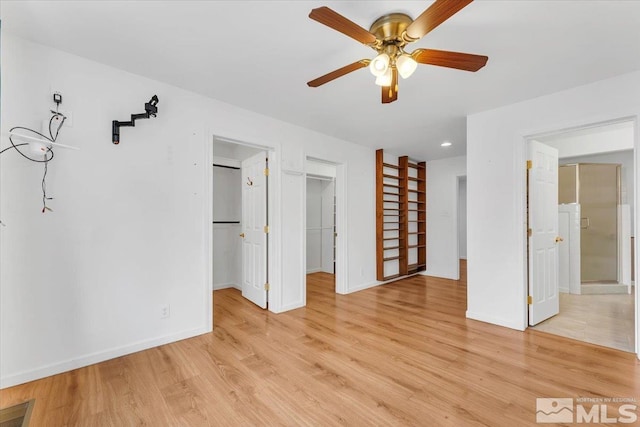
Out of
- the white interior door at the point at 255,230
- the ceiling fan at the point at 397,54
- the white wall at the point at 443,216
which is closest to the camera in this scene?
the ceiling fan at the point at 397,54

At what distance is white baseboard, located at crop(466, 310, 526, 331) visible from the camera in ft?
9.85

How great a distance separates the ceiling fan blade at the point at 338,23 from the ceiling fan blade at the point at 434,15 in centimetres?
25

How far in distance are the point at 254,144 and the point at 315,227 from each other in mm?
3196

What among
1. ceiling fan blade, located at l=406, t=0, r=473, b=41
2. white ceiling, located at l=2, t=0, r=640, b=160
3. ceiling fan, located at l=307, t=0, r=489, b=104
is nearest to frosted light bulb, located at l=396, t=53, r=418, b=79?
ceiling fan, located at l=307, t=0, r=489, b=104

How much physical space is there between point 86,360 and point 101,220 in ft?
3.71

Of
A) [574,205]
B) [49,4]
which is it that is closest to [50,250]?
[49,4]

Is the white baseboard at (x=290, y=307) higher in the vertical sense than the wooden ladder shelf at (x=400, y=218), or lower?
lower

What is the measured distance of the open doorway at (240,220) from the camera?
12.1ft

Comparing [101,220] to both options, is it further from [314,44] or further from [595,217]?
[595,217]

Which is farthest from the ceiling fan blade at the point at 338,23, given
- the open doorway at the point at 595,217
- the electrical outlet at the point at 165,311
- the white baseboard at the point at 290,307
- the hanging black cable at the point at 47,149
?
the open doorway at the point at 595,217

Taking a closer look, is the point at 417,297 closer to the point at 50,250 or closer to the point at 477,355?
the point at 477,355

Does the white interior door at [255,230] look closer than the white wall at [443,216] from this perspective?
Yes

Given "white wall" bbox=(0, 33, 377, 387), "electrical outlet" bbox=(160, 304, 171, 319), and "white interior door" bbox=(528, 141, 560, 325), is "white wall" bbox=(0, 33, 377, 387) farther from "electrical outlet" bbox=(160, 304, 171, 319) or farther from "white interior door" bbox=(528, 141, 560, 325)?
"white interior door" bbox=(528, 141, 560, 325)
